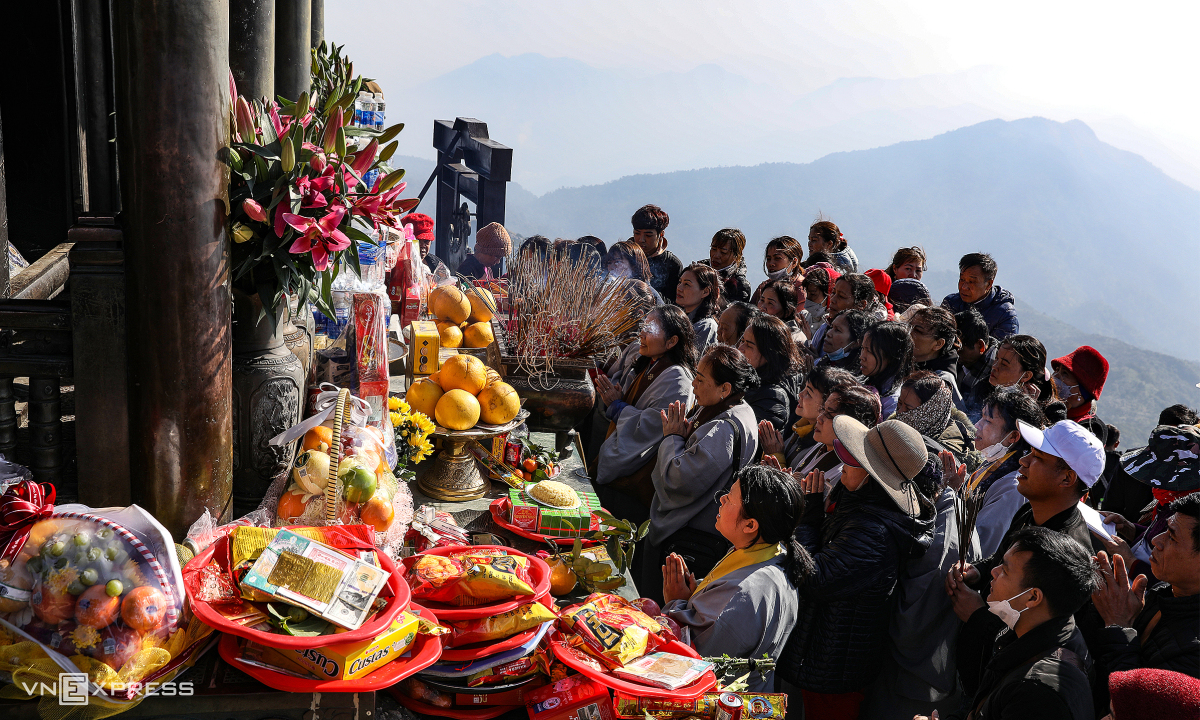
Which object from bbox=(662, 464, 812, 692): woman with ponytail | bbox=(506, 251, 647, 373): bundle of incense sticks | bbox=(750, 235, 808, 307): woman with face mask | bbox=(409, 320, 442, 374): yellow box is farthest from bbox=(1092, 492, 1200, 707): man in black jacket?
bbox=(750, 235, 808, 307): woman with face mask

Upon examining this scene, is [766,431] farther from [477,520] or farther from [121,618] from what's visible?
[121,618]

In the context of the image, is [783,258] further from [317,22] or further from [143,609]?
[143,609]

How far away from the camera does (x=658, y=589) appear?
3758 millimetres

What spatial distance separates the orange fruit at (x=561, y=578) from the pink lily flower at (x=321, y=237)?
1.14 m

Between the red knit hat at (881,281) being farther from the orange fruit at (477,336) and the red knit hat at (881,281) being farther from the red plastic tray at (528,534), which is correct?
the red plastic tray at (528,534)

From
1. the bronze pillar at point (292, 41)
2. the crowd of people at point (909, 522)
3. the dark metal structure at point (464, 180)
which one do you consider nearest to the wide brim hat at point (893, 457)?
the crowd of people at point (909, 522)

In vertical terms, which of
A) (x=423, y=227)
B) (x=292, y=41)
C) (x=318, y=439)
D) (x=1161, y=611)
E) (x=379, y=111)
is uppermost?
(x=292, y=41)

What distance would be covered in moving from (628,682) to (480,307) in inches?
122

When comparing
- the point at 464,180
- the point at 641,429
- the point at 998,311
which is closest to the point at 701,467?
the point at 641,429

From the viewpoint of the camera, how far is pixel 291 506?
2.06m

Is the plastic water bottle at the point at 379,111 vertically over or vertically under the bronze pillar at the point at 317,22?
under

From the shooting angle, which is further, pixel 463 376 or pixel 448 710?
pixel 463 376

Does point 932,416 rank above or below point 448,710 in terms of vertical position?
above

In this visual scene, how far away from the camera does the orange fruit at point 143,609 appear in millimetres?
1402
